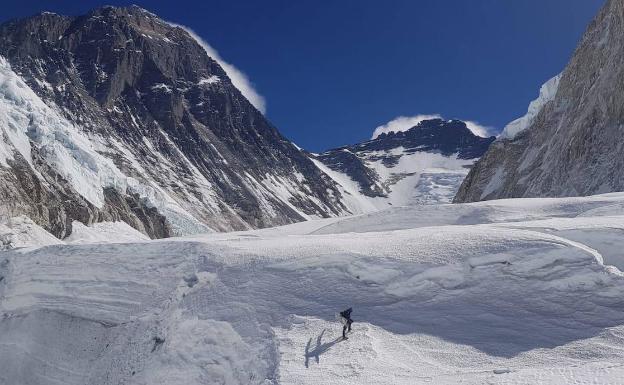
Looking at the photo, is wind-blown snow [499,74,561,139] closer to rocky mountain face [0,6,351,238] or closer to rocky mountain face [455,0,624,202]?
rocky mountain face [455,0,624,202]

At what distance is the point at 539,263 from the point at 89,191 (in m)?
66.0

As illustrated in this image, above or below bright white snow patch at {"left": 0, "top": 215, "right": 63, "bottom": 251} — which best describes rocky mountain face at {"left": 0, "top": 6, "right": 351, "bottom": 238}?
above

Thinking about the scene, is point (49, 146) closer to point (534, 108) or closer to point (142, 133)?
point (534, 108)

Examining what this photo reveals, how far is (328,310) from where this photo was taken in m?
12.7

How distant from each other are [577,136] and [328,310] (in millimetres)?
42275

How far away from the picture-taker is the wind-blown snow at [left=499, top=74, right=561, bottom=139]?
70938 mm

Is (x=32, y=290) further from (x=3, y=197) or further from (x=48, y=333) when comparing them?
(x=3, y=197)

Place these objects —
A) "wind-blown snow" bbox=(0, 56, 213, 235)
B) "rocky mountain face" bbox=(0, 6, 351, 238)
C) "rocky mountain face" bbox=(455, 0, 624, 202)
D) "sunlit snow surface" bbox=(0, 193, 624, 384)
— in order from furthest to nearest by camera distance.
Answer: "rocky mountain face" bbox=(0, 6, 351, 238)
"wind-blown snow" bbox=(0, 56, 213, 235)
"rocky mountain face" bbox=(455, 0, 624, 202)
"sunlit snow surface" bbox=(0, 193, 624, 384)

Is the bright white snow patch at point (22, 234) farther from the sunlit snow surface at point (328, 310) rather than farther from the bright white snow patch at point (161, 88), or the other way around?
the bright white snow patch at point (161, 88)

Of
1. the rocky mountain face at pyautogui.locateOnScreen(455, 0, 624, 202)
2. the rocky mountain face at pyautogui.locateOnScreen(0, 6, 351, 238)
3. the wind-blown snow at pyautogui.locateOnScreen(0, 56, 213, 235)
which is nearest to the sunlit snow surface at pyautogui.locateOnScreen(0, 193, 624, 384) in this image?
the rocky mountain face at pyautogui.locateOnScreen(455, 0, 624, 202)

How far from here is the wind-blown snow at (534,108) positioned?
233 feet

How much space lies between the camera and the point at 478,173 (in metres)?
77.2

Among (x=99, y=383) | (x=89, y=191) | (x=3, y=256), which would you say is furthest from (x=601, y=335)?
(x=89, y=191)

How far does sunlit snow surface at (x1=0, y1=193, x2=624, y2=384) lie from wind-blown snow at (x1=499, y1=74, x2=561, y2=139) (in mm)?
58618
